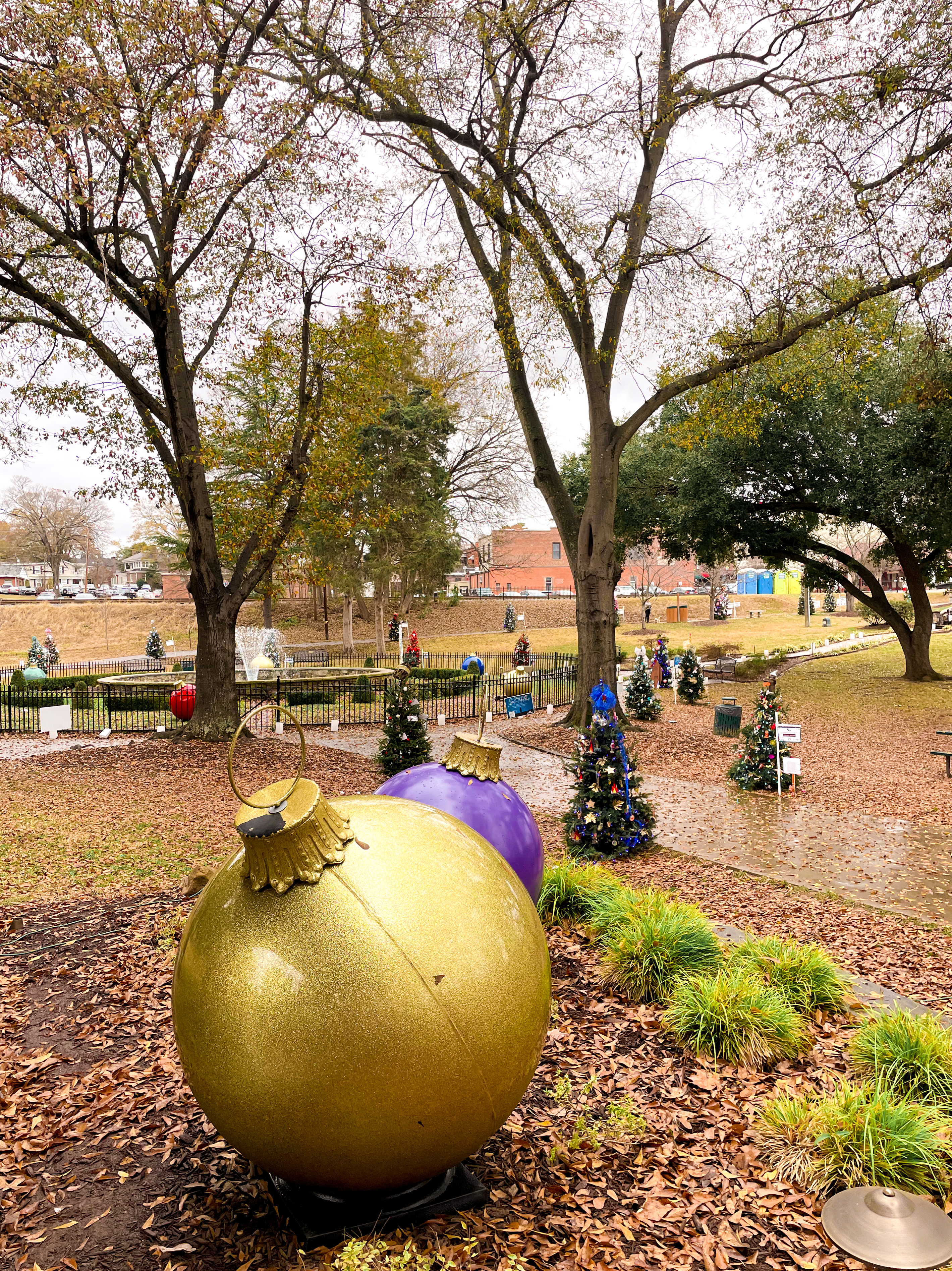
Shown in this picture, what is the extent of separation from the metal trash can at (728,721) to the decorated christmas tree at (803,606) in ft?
120

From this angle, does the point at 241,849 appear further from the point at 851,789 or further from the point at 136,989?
the point at 851,789

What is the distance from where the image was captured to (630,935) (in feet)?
17.4

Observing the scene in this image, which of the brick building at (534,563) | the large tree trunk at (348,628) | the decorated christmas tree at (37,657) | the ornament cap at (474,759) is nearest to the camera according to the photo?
the ornament cap at (474,759)

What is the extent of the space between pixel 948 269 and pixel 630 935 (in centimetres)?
1485

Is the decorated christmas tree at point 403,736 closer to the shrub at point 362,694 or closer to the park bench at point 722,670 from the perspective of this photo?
the shrub at point 362,694

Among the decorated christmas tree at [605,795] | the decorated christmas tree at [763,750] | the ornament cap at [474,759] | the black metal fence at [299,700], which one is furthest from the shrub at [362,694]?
the ornament cap at [474,759]

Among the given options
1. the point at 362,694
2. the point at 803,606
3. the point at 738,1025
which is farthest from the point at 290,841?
the point at 803,606

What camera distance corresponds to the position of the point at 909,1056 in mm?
4137

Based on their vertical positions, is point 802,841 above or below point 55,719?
below

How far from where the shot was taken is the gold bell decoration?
2537mm

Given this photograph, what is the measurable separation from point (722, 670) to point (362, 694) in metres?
13.8

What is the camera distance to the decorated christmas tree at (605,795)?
8766 millimetres

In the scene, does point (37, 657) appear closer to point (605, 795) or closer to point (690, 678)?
point (690, 678)

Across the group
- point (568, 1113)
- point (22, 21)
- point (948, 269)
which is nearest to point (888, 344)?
point (948, 269)
